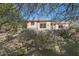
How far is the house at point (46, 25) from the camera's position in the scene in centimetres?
268

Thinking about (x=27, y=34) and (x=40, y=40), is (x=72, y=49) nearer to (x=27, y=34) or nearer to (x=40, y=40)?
(x=40, y=40)

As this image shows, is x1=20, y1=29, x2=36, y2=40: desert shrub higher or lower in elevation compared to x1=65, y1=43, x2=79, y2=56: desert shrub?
higher

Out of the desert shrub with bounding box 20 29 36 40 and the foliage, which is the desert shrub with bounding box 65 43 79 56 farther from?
the desert shrub with bounding box 20 29 36 40

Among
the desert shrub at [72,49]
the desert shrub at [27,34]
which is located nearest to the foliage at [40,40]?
the desert shrub at [27,34]

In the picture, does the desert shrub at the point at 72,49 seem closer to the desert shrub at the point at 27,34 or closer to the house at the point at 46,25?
the house at the point at 46,25

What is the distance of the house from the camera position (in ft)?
8.79

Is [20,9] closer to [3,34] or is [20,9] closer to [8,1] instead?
[8,1]

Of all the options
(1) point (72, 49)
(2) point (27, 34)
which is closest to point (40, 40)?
(2) point (27, 34)

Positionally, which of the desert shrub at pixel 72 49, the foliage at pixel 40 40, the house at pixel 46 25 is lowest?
the desert shrub at pixel 72 49

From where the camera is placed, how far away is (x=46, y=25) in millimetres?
2678

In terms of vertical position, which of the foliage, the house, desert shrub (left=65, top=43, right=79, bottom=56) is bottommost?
desert shrub (left=65, top=43, right=79, bottom=56)

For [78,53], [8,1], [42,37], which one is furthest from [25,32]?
[78,53]

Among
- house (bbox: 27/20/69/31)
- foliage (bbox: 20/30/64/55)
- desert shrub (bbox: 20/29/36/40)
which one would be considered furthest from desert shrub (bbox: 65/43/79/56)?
desert shrub (bbox: 20/29/36/40)

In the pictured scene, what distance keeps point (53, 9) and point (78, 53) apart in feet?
2.55
